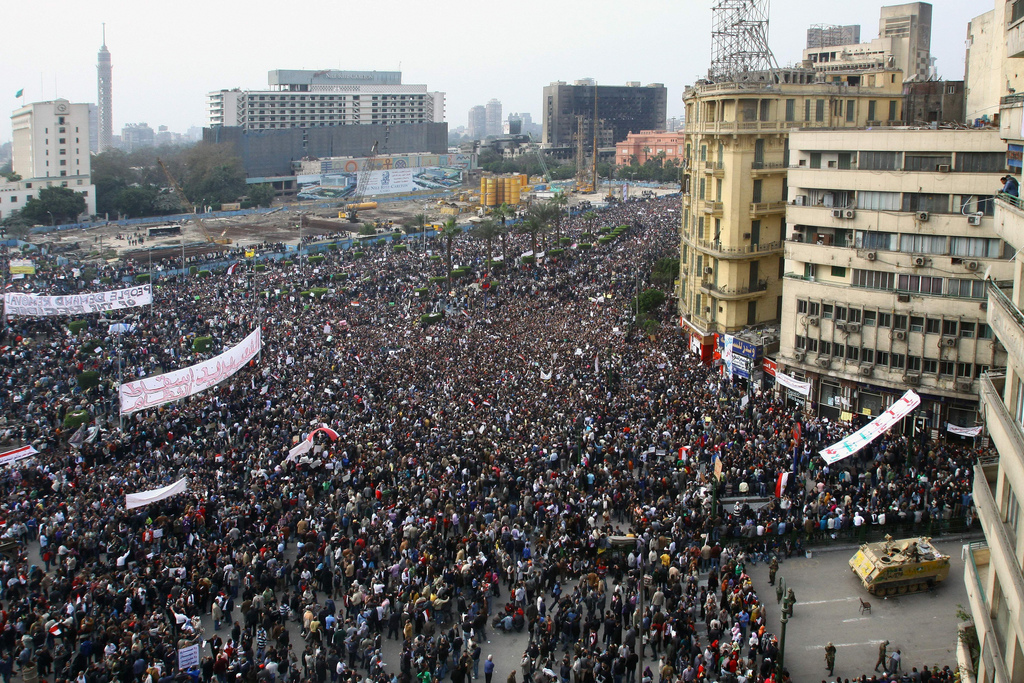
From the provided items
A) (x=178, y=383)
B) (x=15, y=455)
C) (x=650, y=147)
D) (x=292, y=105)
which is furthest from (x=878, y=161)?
(x=292, y=105)

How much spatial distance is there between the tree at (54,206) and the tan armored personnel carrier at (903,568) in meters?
103

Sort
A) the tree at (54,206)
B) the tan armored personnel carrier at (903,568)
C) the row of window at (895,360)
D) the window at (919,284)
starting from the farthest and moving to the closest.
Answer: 1. the tree at (54,206)
2. the window at (919,284)
3. the row of window at (895,360)
4. the tan armored personnel carrier at (903,568)

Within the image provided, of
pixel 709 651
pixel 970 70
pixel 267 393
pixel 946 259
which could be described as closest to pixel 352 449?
pixel 267 393

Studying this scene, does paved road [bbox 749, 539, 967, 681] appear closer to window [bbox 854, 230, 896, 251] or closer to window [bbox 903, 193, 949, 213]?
window [bbox 854, 230, 896, 251]

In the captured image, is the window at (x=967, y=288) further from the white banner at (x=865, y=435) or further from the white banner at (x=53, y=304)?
the white banner at (x=53, y=304)

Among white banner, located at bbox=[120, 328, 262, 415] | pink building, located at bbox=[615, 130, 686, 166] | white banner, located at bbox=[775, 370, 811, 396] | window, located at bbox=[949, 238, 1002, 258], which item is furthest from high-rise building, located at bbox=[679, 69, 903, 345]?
pink building, located at bbox=[615, 130, 686, 166]

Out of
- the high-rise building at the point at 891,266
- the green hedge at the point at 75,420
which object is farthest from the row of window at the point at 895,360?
the green hedge at the point at 75,420

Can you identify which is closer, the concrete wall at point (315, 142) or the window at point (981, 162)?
the window at point (981, 162)

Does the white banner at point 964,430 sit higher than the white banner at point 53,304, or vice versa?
the white banner at point 53,304

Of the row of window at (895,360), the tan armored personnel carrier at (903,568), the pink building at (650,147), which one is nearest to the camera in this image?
the tan armored personnel carrier at (903,568)

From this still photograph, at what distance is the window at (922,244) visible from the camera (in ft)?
92.2

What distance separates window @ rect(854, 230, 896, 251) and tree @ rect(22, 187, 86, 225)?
9624cm

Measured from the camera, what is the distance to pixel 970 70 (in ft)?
125

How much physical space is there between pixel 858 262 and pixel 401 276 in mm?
35413
